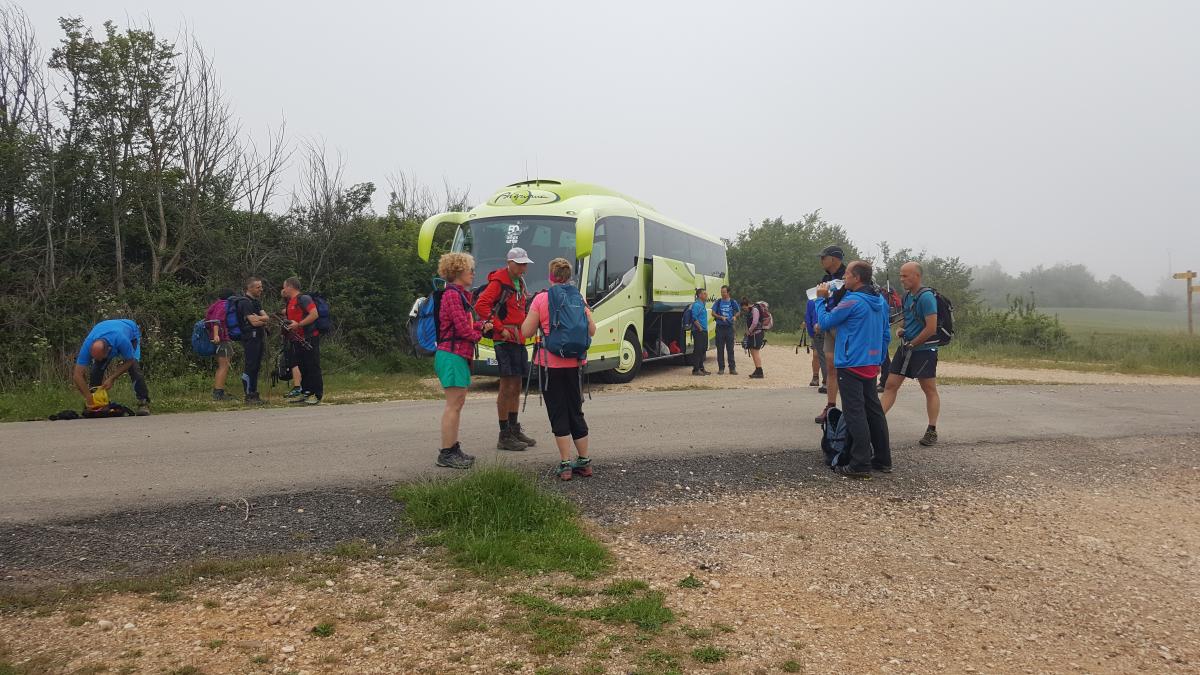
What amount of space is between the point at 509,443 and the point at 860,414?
10.3 ft

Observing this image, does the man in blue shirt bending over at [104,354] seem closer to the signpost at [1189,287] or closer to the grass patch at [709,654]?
the grass patch at [709,654]

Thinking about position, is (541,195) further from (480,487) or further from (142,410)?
(480,487)

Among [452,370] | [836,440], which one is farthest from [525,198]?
[836,440]

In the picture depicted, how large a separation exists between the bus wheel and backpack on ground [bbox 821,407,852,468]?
303 inches

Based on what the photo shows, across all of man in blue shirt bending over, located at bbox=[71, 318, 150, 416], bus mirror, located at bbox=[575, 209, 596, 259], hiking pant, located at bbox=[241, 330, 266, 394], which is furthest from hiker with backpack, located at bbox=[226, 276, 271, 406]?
bus mirror, located at bbox=[575, 209, 596, 259]

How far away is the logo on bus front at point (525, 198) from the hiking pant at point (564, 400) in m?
8.34

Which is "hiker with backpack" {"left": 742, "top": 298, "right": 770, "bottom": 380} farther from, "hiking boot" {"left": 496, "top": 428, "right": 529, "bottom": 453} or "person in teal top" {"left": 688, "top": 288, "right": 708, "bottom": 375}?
"hiking boot" {"left": 496, "top": 428, "right": 529, "bottom": 453}

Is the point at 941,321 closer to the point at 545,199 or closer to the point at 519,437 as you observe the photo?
the point at 519,437

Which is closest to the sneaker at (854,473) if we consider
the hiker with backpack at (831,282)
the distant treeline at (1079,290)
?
the hiker with backpack at (831,282)

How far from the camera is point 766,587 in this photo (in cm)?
415

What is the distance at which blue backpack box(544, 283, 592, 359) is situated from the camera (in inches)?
224

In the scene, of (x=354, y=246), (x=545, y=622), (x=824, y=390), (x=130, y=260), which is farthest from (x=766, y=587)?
(x=354, y=246)

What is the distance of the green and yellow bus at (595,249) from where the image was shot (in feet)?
43.1

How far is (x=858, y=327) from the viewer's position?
20.6ft
